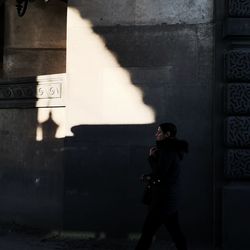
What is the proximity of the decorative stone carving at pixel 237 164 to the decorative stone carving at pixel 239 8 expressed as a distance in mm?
1752

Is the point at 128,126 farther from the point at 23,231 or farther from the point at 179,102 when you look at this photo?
the point at 23,231

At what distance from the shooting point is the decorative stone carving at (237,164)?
712 cm

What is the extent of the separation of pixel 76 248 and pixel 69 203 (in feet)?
2.18

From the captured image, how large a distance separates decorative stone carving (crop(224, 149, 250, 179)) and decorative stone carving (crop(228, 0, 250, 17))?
175 cm

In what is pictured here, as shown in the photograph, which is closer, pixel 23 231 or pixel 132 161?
pixel 132 161

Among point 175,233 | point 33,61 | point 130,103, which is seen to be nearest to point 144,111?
point 130,103

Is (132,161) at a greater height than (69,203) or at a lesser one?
Answer: greater

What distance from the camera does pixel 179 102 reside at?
7.47 m

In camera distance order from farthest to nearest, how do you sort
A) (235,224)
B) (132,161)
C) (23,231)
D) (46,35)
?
(46,35), (23,231), (132,161), (235,224)

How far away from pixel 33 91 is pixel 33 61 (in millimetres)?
1082

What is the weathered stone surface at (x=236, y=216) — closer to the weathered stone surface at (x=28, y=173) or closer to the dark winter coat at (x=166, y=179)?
the dark winter coat at (x=166, y=179)

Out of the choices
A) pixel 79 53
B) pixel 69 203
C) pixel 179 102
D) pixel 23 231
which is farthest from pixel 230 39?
pixel 23 231

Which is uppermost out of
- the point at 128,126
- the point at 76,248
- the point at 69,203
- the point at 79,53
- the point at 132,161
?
the point at 79,53

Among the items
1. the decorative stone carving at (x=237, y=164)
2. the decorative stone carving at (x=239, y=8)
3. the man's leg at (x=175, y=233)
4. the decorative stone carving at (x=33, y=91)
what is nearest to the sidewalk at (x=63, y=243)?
the man's leg at (x=175, y=233)
